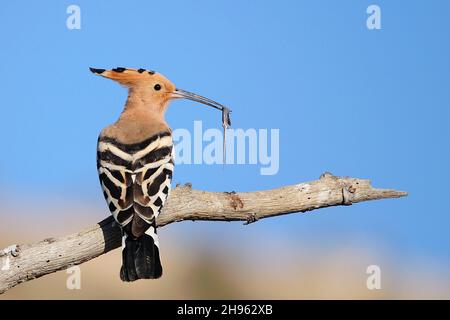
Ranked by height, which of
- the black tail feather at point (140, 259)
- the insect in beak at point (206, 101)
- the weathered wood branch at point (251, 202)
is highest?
the insect in beak at point (206, 101)

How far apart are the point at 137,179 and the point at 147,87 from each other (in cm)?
97

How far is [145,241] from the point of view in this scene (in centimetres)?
420

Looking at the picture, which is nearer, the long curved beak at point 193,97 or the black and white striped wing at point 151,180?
the black and white striped wing at point 151,180

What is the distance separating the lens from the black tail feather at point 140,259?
13.7 ft

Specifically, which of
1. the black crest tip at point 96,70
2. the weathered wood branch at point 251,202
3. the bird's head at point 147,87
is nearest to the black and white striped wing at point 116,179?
the weathered wood branch at point 251,202

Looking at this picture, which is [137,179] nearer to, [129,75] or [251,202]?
[251,202]

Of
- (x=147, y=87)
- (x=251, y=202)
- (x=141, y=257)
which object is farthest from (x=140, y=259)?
(x=147, y=87)

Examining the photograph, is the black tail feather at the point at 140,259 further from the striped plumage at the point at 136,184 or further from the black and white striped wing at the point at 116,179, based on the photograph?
the black and white striped wing at the point at 116,179

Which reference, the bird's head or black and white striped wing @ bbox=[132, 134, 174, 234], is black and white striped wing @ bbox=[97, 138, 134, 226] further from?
the bird's head

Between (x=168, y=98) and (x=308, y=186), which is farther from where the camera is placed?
(x=168, y=98)

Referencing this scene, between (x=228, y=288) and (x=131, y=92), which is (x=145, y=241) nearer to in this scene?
(x=131, y=92)

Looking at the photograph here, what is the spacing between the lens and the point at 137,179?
4270mm
